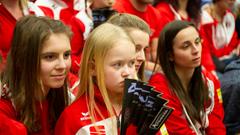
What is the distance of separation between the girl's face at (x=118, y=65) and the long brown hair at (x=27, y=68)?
11.0 inches

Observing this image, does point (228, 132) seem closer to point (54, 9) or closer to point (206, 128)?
point (206, 128)

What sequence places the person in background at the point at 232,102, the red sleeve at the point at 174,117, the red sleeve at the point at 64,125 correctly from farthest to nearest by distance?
the person in background at the point at 232,102 < the red sleeve at the point at 174,117 < the red sleeve at the point at 64,125

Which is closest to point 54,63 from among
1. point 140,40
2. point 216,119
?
point 140,40

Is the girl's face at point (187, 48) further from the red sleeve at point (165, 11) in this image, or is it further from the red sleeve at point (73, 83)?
the red sleeve at point (165, 11)

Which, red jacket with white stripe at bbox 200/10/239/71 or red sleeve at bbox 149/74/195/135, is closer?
red sleeve at bbox 149/74/195/135

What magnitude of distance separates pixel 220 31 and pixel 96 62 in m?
2.80

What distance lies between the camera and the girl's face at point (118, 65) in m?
2.15

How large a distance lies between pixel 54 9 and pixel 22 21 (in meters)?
1.06

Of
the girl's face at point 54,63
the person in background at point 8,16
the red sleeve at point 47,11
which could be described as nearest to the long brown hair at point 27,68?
the girl's face at point 54,63

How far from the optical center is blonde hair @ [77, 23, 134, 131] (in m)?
2.17

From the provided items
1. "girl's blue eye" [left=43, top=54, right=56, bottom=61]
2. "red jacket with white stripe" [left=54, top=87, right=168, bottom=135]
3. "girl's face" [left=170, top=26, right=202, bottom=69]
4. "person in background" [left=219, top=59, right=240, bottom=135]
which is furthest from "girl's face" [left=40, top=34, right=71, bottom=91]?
"person in background" [left=219, top=59, right=240, bottom=135]

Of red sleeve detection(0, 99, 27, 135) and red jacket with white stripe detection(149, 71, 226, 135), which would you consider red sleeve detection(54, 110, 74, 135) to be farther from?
red jacket with white stripe detection(149, 71, 226, 135)

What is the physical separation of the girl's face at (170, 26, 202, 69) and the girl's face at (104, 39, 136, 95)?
81cm

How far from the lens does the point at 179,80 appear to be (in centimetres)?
294
